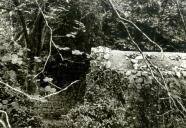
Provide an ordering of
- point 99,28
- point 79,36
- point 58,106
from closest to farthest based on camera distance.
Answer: point 58,106 → point 79,36 → point 99,28

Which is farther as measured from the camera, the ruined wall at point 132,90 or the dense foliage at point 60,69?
the ruined wall at point 132,90

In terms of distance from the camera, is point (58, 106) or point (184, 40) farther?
point (184, 40)

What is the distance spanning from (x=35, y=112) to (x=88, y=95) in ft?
2.74

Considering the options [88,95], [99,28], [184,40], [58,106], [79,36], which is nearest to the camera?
[88,95]

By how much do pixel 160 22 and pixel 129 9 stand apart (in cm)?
90

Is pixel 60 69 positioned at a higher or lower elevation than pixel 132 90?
lower

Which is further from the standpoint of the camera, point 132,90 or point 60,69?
point 60,69

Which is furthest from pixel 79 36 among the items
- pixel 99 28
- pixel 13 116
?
pixel 13 116

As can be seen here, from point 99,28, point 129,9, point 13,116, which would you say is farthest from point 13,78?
point 129,9

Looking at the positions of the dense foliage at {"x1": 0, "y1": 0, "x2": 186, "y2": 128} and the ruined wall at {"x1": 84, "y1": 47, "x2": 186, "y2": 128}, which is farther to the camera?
the ruined wall at {"x1": 84, "y1": 47, "x2": 186, "y2": 128}

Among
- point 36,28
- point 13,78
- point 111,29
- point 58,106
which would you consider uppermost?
point 36,28

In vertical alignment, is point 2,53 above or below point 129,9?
above

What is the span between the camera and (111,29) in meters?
8.00

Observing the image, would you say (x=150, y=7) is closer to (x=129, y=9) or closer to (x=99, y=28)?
(x=129, y=9)
